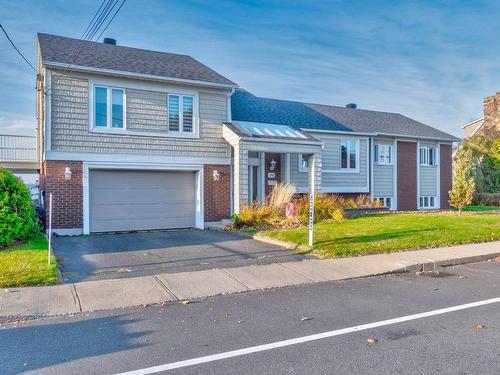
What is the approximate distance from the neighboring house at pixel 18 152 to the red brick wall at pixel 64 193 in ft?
25.7

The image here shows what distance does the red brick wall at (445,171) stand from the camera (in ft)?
79.6

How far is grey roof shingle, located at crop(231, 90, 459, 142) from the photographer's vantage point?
63.6ft

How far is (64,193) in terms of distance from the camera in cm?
1344

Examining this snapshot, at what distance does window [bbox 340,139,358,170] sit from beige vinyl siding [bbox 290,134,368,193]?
0.77 feet

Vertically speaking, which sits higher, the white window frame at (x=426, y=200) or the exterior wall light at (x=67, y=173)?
the exterior wall light at (x=67, y=173)

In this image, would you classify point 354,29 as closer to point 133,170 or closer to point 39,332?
point 133,170

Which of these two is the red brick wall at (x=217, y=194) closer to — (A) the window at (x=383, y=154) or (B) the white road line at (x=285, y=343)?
(A) the window at (x=383, y=154)

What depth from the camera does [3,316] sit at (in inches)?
225

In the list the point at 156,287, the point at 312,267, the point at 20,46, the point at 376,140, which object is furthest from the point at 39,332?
the point at 376,140

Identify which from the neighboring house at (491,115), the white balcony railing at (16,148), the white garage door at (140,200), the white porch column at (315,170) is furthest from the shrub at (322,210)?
the neighboring house at (491,115)

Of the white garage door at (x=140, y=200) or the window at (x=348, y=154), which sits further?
the window at (x=348, y=154)

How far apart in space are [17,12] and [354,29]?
11.5 meters

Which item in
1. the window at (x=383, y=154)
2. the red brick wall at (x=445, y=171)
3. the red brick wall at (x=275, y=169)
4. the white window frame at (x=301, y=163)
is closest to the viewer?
the red brick wall at (x=275, y=169)

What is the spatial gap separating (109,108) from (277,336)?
36.9 ft
